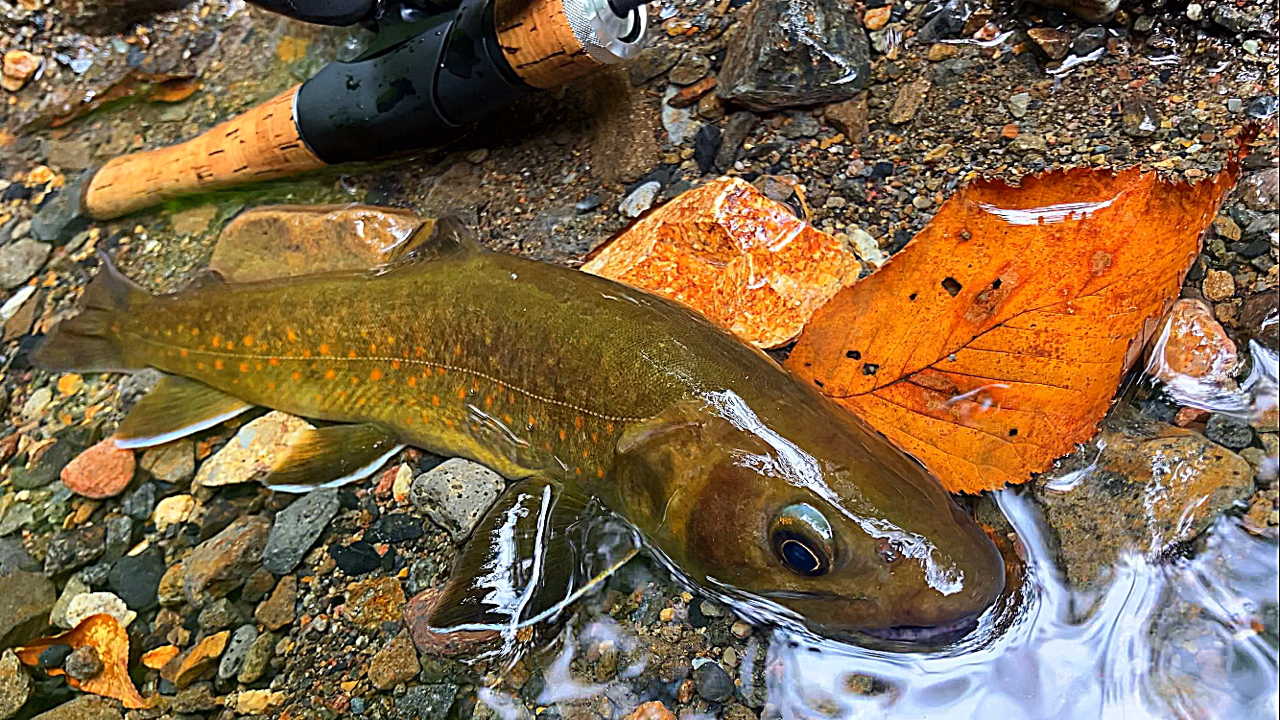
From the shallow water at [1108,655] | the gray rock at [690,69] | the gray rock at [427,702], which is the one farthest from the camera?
the gray rock at [690,69]

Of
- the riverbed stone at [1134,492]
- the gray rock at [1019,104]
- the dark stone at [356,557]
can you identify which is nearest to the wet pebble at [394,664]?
the dark stone at [356,557]

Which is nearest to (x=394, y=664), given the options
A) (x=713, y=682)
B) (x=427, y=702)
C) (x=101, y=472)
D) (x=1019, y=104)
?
(x=427, y=702)

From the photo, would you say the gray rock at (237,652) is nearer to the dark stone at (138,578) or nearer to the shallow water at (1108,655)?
the dark stone at (138,578)

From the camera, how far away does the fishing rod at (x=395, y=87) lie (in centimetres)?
289

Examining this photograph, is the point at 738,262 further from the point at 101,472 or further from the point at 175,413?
the point at 101,472

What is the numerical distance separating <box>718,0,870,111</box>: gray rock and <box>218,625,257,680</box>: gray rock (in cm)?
258

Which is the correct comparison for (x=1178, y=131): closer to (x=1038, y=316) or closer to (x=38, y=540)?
(x=1038, y=316)

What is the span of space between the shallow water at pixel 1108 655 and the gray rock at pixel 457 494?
1174 millimetres

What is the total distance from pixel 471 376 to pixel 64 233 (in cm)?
262

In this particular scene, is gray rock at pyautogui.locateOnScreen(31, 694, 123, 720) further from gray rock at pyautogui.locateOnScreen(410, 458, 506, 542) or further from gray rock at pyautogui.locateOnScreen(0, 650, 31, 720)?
gray rock at pyautogui.locateOnScreen(410, 458, 506, 542)

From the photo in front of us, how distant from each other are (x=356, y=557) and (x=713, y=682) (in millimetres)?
1294

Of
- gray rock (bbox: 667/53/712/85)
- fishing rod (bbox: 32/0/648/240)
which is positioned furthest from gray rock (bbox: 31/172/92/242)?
gray rock (bbox: 667/53/712/85)

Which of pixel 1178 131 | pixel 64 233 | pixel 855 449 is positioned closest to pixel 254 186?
pixel 64 233

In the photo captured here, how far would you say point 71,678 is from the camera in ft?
9.30
